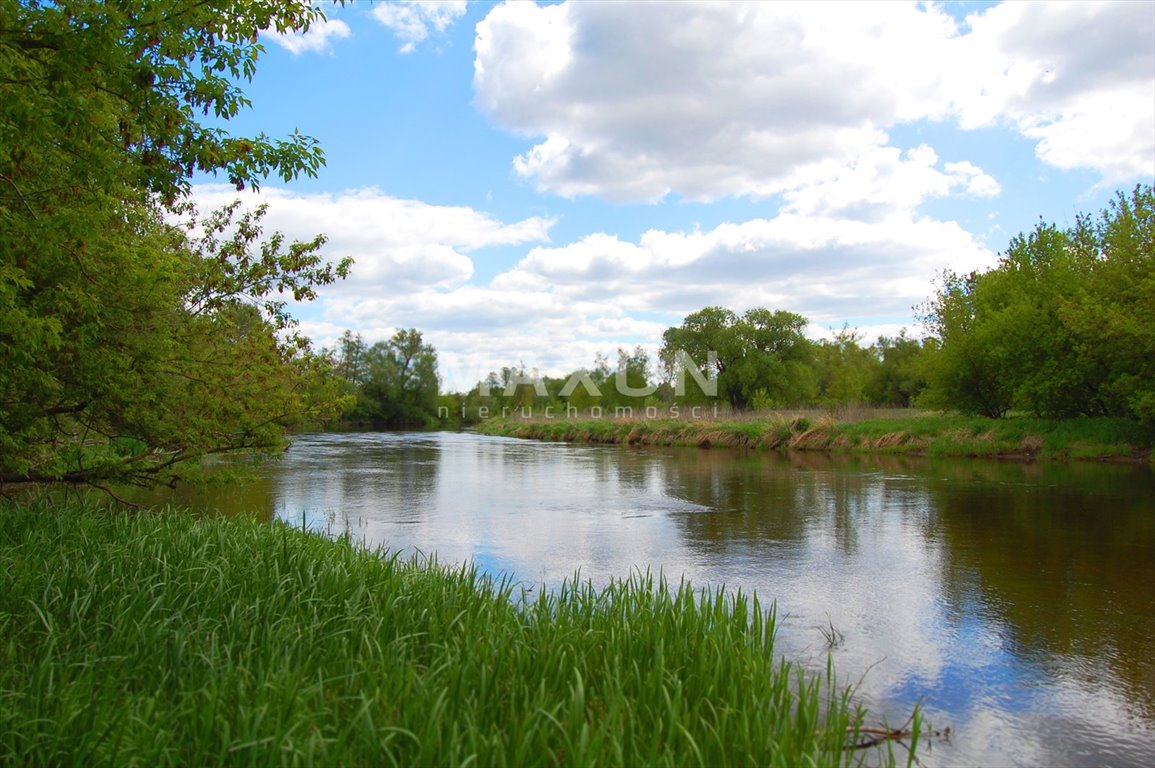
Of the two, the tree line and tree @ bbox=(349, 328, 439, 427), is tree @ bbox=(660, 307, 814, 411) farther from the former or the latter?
tree @ bbox=(349, 328, 439, 427)

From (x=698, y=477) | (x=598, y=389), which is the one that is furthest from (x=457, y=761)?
(x=598, y=389)

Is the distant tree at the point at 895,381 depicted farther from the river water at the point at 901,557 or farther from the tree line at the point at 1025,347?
the river water at the point at 901,557

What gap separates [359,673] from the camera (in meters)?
3.62

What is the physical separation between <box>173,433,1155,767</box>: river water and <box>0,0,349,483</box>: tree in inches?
101

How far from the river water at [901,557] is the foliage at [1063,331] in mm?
3783

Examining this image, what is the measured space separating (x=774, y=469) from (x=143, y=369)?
18.0m

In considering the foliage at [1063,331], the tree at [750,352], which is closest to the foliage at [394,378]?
the tree at [750,352]

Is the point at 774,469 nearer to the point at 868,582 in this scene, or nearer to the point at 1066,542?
the point at 1066,542

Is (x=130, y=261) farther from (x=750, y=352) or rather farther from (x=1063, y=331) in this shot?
(x=750, y=352)

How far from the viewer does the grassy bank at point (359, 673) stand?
300cm

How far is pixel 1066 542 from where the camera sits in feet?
33.8

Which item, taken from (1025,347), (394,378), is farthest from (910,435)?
(394,378)

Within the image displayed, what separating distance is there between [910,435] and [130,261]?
27.1 meters

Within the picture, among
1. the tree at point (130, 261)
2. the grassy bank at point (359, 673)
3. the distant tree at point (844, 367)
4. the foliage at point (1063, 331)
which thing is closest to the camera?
the grassy bank at point (359, 673)
